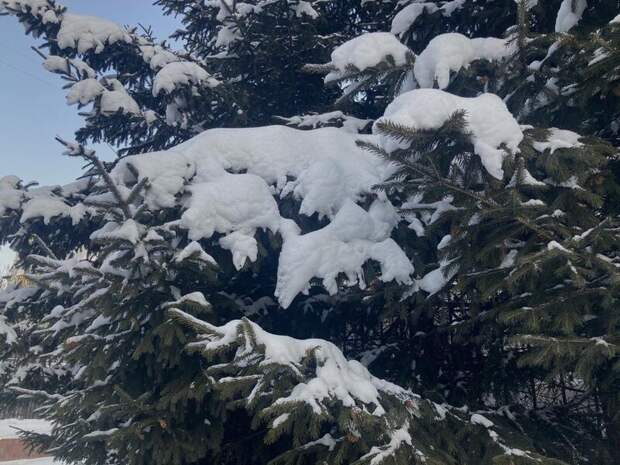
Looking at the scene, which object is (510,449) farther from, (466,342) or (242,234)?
(242,234)

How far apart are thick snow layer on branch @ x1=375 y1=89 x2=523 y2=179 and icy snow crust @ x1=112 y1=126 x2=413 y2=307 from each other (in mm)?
503

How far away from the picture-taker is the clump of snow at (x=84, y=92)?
14.4 ft

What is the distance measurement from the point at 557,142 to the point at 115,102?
4.03 metres

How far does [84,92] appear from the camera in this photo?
4.42 metres

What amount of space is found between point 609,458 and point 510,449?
1.18 m

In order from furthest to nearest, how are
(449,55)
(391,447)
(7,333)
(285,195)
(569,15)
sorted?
(7,333)
(285,195)
(569,15)
(449,55)
(391,447)

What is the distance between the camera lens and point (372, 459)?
2137 mm

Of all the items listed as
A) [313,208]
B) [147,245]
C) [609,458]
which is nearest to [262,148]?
[313,208]

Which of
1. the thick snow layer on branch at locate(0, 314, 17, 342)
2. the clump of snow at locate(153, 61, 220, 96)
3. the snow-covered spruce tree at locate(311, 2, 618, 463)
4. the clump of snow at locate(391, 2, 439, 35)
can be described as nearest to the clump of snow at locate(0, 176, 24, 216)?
the thick snow layer on branch at locate(0, 314, 17, 342)

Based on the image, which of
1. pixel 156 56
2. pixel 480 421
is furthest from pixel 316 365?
pixel 156 56

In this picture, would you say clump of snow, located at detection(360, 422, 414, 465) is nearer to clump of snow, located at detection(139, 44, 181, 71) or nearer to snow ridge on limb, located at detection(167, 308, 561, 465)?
snow ridge on limb, located at detection(167, 308, 561, 465)

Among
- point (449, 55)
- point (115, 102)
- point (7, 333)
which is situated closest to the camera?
point (449, 55)

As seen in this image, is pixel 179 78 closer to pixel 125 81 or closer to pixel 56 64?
pixel 56 64

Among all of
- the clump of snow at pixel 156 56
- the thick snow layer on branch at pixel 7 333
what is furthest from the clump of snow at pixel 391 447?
the clump of snow at pixel 156 56
